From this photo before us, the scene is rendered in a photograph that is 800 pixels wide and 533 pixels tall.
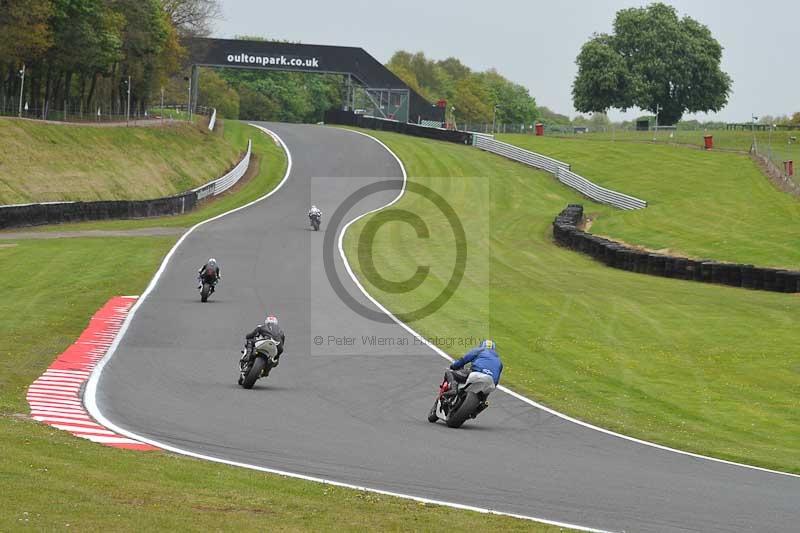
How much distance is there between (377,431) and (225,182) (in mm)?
48281

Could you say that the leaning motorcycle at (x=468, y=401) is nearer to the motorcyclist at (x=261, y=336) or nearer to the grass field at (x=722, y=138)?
the motorcyclist at (x=261, y=336)

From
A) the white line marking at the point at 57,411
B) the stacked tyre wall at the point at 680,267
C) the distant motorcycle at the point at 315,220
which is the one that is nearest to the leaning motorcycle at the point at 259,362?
the white line marking at the point at 57,411

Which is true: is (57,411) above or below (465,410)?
below

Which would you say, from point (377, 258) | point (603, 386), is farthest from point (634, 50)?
point (603, 386)

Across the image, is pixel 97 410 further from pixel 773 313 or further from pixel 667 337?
pixel 773 313

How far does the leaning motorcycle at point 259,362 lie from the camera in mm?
18875

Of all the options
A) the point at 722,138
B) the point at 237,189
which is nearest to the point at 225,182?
the point at 237,189

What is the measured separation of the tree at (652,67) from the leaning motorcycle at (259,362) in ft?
349

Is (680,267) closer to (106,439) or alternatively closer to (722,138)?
(106,439)

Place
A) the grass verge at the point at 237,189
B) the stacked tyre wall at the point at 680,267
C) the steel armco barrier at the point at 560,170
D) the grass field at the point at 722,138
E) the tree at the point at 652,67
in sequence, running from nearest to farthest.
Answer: the stacked tyre wall at the point at 680,267 → the grass verge at the point at 237,189 → the steel armco barrier at the point at 560,170 → the grass field at the point at 722,138 → the tree at the point at 652,67

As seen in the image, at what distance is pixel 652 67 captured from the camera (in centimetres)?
12144

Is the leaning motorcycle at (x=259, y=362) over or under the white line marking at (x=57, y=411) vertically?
over

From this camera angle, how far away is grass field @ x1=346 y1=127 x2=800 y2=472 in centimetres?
1845

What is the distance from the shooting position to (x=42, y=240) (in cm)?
4038
